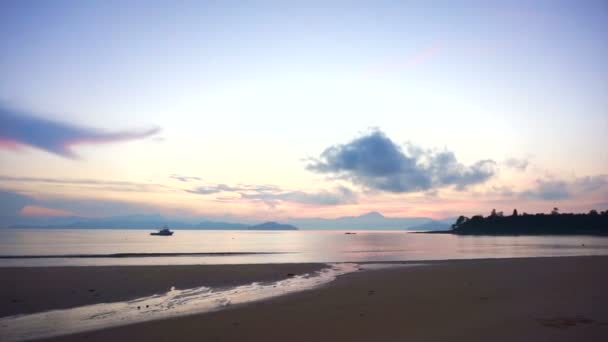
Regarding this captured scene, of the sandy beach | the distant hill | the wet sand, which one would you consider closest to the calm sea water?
the wet sand

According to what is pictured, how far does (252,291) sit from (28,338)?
8965 mm

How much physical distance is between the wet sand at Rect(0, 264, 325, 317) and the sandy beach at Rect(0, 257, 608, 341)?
1.14 meters

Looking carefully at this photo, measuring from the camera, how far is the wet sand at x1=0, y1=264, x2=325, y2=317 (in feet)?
48.6

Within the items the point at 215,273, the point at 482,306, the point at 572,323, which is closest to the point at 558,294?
the point at 482,306

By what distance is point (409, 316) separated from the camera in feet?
36.8

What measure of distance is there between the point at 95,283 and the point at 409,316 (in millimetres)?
15711

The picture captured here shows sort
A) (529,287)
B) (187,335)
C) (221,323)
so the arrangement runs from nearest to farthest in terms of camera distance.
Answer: (187,335), (221,323), (529,287)

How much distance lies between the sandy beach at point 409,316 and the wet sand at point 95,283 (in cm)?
114

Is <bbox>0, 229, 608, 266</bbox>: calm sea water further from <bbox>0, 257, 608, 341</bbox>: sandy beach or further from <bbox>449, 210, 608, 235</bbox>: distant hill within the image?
<bbox>449, 210, 608, 235</bbox>: distant hill

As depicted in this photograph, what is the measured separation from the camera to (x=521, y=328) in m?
9.57

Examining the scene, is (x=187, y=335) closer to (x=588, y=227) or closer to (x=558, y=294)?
(x=558, y=294)

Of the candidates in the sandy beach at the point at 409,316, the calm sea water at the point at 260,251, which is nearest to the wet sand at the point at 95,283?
the sandy beach at the point at 409,316

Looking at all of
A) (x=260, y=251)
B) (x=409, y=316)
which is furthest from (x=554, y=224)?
(x=409, y=316)

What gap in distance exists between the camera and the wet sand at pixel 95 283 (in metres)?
14.8
